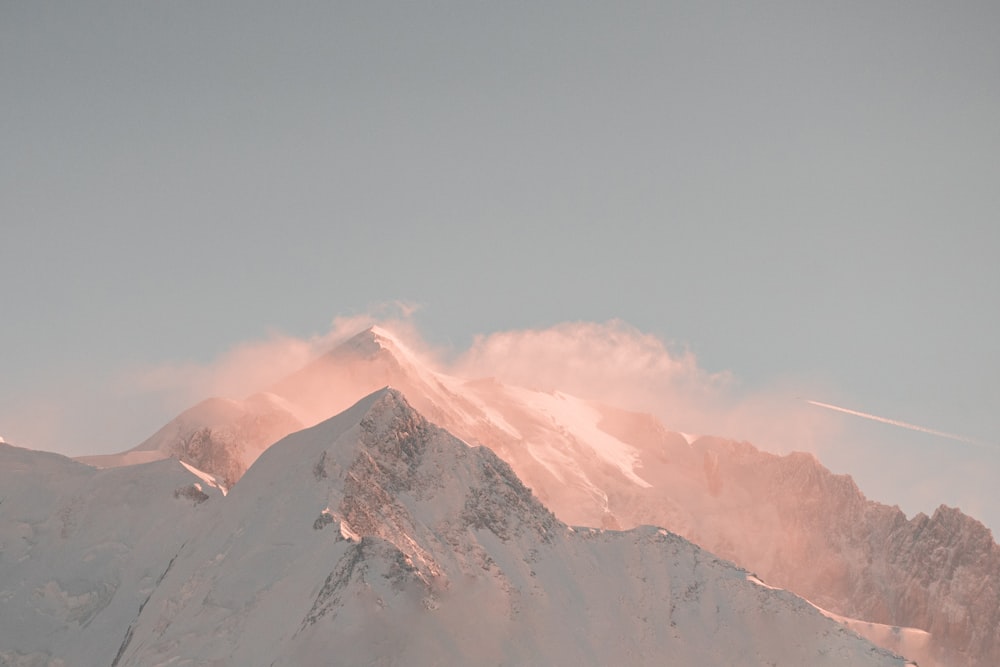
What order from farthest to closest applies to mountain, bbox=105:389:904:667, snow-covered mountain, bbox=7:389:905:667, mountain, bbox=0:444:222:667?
1. mountain, bbox=0:444:222:667
2. snow-covered mountain, bbox=7:389:905:667
3. mountain, bbox=105:389:904:667

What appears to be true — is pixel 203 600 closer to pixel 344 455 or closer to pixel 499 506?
pixel 344 455

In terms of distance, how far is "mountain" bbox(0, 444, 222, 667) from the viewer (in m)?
163

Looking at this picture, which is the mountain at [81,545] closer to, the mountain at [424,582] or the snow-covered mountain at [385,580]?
the snow-covered mountain at [385,580]

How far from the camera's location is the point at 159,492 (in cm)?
18788

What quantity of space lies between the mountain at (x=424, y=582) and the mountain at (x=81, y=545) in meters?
15.2

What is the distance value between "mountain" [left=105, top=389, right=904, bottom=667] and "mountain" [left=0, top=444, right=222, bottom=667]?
15.2 m

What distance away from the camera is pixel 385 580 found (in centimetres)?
12900

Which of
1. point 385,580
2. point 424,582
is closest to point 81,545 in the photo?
point 385,580

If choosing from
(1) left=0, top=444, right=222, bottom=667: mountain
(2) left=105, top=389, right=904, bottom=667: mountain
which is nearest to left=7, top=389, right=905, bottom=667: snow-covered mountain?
(2) left=105, top=389, right=904, bottom=667: mountain

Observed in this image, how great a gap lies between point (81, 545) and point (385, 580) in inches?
3021

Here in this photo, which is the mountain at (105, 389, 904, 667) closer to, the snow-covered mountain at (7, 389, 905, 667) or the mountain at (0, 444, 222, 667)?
the snow-covered mountain at (7, 389, 905, 667)

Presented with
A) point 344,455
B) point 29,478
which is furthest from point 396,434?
point 29,478

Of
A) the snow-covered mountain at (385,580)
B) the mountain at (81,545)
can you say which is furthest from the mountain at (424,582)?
the mountain at (81,545)

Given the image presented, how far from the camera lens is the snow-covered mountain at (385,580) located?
128m
